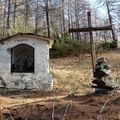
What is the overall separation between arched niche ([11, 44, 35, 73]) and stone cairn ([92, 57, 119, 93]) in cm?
353

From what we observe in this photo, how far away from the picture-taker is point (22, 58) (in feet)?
50.9

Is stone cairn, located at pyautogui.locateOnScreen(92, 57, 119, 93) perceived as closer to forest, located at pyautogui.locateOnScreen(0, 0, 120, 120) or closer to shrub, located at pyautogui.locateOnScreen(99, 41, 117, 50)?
forest, located at pyautogui.locateOnScreen(0, 0, 120, 120)

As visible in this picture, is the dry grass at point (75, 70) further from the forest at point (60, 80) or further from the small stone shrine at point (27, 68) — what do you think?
the small stone shrine at point (27, 68)

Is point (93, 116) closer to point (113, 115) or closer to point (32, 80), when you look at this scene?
point (113, 115)

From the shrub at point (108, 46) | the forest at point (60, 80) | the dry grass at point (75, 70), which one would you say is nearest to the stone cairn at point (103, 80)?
the forest at point (60, 80)

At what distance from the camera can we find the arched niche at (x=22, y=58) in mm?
14823

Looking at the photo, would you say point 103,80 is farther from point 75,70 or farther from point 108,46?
point 108,46

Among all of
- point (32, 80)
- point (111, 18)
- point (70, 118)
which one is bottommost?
point (70, 118)

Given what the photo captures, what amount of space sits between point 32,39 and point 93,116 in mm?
7126

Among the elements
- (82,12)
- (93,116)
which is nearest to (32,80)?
(93,116)

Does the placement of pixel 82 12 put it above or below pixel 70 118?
above

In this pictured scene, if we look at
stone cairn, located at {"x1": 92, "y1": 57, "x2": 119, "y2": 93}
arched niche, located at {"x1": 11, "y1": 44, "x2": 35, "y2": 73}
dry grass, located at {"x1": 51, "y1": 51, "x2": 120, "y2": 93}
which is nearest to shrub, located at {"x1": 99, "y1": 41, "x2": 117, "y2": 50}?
dry grass, located at {"x1": 51, "y1": 51, "x2": 120, "y2": 93}

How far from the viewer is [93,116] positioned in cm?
805

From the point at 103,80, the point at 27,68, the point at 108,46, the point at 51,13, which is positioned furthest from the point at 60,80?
the point at 51,13
